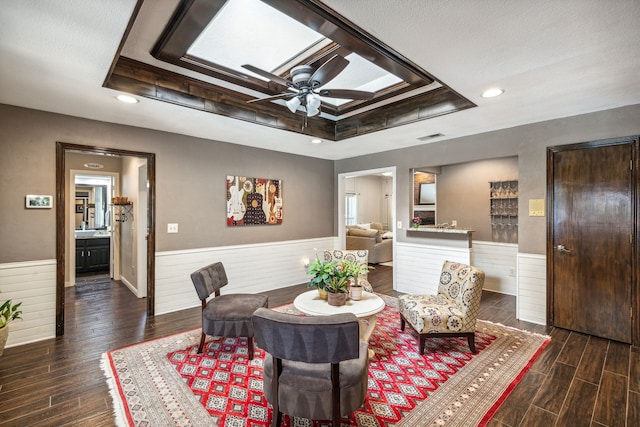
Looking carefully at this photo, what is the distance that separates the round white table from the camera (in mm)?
2436

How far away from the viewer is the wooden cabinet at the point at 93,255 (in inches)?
241

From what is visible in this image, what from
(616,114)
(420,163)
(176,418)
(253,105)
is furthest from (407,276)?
(176,418)

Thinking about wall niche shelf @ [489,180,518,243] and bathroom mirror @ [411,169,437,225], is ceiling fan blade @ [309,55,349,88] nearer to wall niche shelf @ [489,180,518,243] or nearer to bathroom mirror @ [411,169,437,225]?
wall niche shelf @ [489,180,518,243]

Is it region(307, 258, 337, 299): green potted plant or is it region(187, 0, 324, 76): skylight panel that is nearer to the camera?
region(187, 0, 324, 76): skylight panel

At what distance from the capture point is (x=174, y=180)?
4.05 metres

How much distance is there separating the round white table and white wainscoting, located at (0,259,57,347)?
273cm

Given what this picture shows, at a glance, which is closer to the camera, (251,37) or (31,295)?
(251,37)

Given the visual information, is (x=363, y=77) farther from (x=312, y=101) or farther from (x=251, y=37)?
(x=251, y=37)

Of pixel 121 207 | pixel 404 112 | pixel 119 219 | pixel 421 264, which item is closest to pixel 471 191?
pixel 421 264

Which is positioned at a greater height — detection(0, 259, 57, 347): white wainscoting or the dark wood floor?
detection(0, 259, 57, 347): white wainscoting

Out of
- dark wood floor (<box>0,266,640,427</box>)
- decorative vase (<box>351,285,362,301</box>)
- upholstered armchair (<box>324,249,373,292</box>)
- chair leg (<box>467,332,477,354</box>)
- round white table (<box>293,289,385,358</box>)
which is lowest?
dark wood floor (<box>0,266,640,427</box>)

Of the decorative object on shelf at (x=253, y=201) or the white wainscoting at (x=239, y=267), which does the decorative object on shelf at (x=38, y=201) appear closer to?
the white wainscoting at (x=239, y=267)

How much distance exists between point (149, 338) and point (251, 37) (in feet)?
10.2

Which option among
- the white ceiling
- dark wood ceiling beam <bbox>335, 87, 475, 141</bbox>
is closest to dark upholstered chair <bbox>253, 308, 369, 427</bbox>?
the white ceiling
